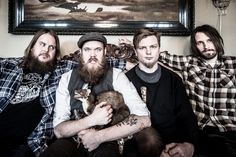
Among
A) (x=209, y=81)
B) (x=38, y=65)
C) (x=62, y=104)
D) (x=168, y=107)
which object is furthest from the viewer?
(x=209, y=81)

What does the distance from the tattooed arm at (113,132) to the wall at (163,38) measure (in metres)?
1.10

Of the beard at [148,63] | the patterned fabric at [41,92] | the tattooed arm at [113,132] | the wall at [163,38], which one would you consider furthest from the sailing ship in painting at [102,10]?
the tattooed arm at [113,132]

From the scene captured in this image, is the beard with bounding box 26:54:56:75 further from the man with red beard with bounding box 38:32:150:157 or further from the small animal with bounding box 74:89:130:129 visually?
the small animal with bounding box 74:89:130:129

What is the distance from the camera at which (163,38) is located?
275 centimetres

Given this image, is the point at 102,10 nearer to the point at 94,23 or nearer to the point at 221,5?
the point at 94,23

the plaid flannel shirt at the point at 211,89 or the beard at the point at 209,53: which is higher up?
the beard at the point at 209,53

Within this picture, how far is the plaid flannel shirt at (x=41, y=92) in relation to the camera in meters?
2.03

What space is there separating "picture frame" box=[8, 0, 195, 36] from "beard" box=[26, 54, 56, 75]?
0.49 m

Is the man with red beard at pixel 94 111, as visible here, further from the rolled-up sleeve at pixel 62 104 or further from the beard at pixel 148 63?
the beard at pixel 148 63

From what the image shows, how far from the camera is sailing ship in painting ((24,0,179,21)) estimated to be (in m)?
2.67

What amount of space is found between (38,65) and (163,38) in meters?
1.21

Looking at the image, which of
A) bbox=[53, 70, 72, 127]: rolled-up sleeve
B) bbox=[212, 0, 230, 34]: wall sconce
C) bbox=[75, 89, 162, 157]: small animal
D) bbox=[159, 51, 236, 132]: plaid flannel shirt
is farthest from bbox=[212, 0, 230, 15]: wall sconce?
bbox=[53, 70, 72, 127]: rolled-up sleeve

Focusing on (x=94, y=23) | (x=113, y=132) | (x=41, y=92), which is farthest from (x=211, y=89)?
(x=41, y=92)

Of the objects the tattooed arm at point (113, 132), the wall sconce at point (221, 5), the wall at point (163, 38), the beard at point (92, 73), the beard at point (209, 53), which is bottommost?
the tattooed arm at point (113, 132)
